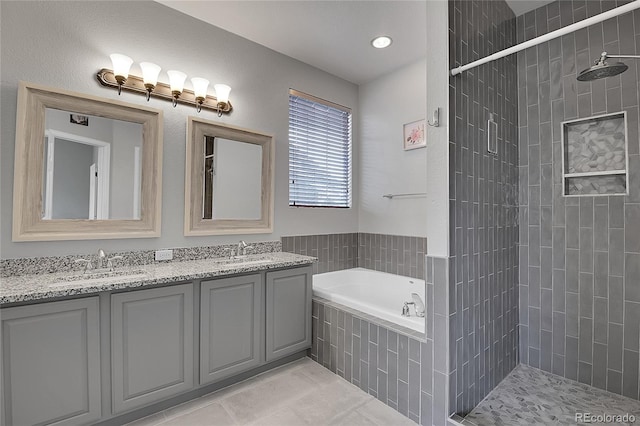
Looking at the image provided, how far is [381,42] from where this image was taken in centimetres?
280

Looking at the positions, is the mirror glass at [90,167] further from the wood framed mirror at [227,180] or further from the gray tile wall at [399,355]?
the gray tile wall at [399,355]

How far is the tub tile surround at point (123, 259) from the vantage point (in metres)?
1.77

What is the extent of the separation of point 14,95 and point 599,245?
154 inches

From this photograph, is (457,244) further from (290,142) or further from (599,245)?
(290,142)

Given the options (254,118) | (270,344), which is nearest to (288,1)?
(254,118)

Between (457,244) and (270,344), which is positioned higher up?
(457,244)

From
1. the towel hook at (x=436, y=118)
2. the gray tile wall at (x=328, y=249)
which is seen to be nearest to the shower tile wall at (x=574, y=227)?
the towel hook at (x=436, y=118)

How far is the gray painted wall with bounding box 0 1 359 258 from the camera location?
70.6 inches

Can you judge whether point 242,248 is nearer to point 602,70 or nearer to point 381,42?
point 381,42

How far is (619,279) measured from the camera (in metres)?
2.06

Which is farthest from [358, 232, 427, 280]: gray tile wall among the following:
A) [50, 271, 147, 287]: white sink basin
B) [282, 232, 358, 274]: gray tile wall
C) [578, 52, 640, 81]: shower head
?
[50, 271, 147, 287]: white sink basin

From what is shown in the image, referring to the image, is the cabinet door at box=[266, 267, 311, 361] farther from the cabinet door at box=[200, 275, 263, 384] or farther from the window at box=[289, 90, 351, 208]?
the window at box=[289, 90, 351, 208]

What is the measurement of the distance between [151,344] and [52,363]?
1.45ft

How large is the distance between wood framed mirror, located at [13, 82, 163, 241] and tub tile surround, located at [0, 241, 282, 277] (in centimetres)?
13
